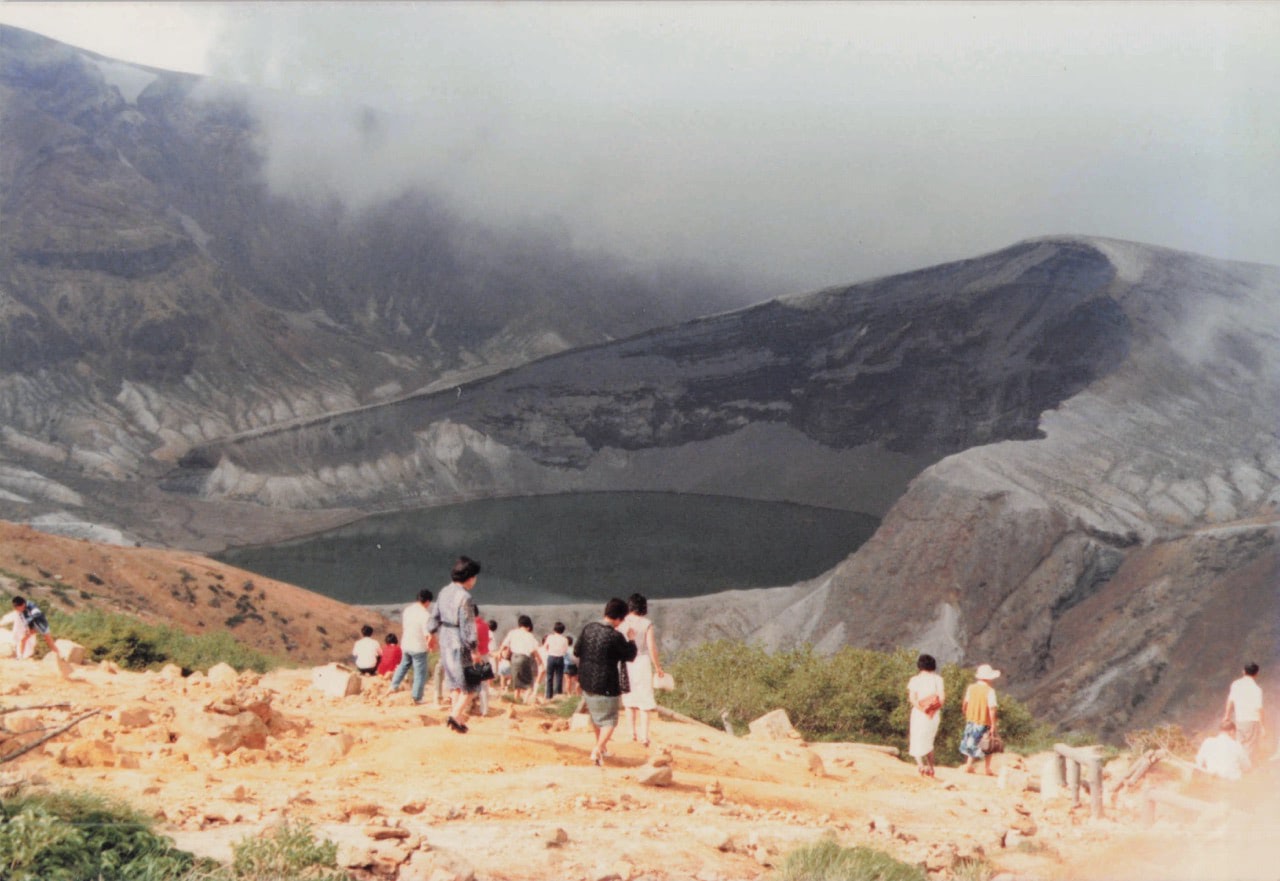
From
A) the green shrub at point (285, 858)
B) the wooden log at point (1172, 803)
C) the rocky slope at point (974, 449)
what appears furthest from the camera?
the rocky slope at point (974, 449)

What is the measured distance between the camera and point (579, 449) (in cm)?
12562

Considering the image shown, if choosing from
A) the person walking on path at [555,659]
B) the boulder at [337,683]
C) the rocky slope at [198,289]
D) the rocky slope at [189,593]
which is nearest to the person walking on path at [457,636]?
the boulder at [337,683]

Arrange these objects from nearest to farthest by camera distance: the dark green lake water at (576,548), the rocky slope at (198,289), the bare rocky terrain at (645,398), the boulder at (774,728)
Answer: the boulder at (774,728) < the bare rocky terrain at (645,398) < the dark green lake water at (576,548) < the rocky slope at (198,289)

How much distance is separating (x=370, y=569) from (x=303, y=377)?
198 ft

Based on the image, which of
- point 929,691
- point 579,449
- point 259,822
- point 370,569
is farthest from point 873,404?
point 259,822

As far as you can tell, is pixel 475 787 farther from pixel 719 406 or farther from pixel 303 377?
pixel 303 377

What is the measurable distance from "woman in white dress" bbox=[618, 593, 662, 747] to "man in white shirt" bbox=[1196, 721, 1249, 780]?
5.27m

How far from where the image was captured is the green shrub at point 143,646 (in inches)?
844

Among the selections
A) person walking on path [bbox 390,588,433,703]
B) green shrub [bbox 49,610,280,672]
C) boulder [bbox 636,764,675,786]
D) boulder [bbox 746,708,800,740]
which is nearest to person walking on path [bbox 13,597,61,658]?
green shrub [bbox 49,610,280,672]

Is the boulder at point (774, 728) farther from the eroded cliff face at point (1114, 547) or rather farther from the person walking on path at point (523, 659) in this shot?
the eroded cliff face at point (1114, 547)

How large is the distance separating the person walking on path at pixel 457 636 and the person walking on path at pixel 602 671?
1402mm

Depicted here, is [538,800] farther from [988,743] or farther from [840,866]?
[988,743]

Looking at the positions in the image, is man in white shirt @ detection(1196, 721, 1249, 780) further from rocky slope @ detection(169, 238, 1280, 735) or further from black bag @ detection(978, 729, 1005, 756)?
rocky slope @ detection(169, 238, 1280, 735)

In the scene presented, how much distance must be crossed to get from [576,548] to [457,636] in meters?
81.7
